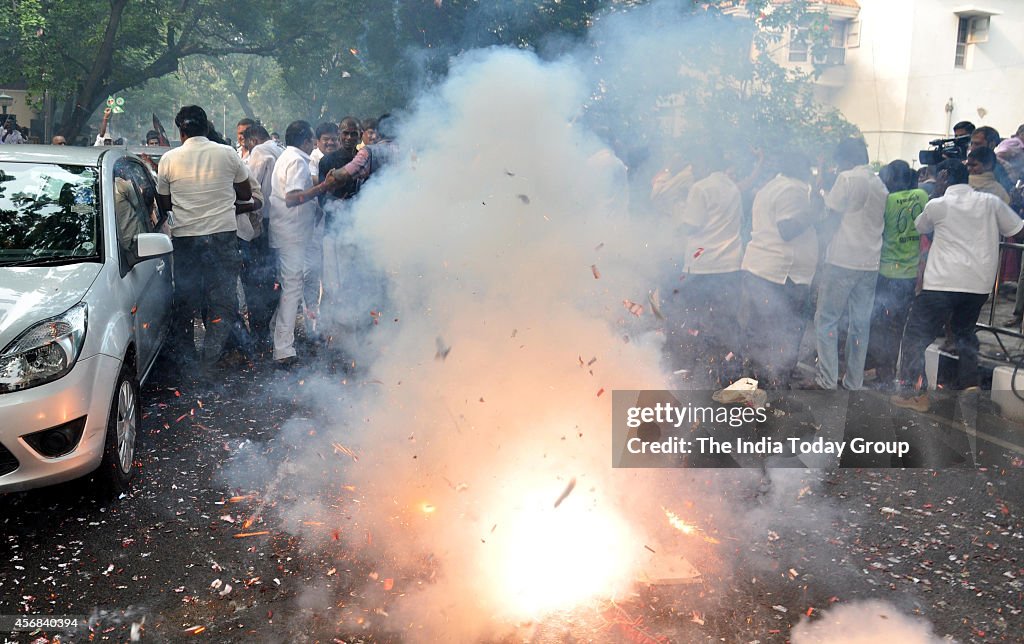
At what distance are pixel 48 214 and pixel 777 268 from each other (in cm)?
506

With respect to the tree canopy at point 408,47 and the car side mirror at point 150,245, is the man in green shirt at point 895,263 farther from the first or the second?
the car side mirror at point 150,245

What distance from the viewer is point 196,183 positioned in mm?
6621

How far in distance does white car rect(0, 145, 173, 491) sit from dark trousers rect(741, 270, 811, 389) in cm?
429

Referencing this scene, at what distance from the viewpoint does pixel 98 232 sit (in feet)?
16.5

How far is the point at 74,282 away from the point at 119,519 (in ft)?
4.19

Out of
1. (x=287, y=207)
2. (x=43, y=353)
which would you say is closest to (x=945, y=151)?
(x=287, y=207)

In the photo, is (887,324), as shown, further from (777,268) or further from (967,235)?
(777,268)

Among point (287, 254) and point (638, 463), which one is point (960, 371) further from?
point (287, 254)

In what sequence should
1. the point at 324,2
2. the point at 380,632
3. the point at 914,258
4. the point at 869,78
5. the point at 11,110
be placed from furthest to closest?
the point at 11,110, the point at 869,78, the point at 324,2, the point at 914,258, the point at 380,632

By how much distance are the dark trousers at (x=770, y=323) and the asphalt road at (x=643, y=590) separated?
1579 mm

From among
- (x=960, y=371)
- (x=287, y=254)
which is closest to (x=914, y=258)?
(x=960, y=371)

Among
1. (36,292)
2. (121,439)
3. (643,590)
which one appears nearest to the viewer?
(643,590)

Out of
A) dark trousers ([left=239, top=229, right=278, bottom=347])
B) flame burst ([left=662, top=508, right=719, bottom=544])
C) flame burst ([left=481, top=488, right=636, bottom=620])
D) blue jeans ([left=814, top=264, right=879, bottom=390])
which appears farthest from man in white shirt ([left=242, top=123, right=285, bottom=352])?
blue jeans ([left=814, top=264, right=879, bottom=390])

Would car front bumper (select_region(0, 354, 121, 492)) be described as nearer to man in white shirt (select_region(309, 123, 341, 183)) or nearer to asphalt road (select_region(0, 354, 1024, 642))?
asphalt road (select_region(0, 354, 1024, 642))
